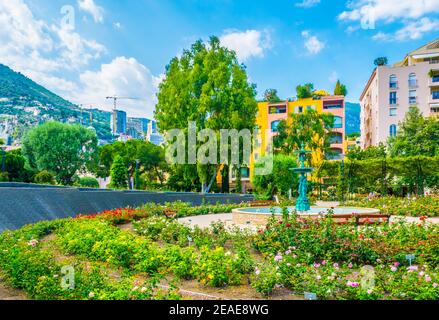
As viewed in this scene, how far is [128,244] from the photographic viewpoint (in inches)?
318

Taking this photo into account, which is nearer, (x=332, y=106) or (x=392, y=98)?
(x=392, y=98)

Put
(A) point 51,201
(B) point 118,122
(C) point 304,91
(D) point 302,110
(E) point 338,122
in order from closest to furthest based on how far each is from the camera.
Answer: (A) point 51,201, (E) point 338,122, (D) point 302,110, (C) point 304,91, (B) point 118,122

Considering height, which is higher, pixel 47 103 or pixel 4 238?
pixel 47 103

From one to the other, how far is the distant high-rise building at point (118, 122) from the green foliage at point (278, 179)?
80479 mm

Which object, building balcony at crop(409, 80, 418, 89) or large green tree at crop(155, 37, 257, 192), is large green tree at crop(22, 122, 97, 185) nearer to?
large green tree at crop(155, 37, 257, 192)

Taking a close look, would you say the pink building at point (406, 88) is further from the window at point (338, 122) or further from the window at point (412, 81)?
the window at point (338, 122)

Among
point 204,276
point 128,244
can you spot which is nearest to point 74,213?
point 128,244

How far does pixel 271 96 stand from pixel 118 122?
70529 millimetres

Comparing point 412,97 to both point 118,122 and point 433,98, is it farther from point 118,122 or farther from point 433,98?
point 118,122

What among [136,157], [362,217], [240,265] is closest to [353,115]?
[136,157]

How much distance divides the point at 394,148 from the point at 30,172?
110 ft

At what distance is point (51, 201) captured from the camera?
1560 cm

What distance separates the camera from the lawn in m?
5.71

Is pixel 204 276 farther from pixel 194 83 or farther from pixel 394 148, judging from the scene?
pixel 394 148
